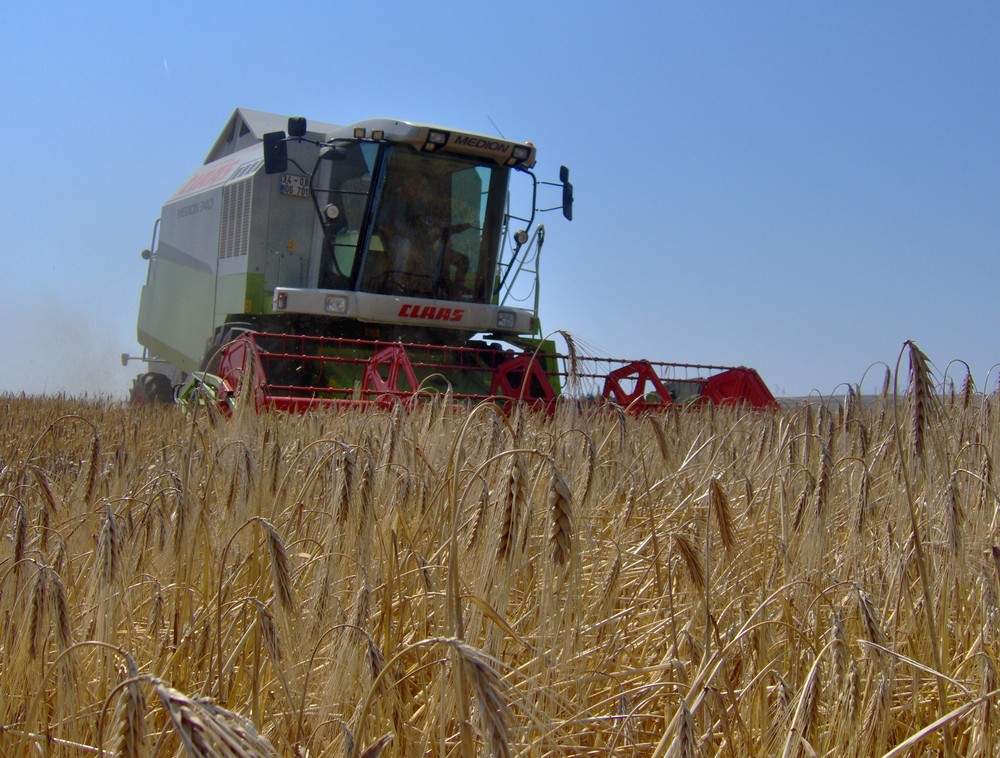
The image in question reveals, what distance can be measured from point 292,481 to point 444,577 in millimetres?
830

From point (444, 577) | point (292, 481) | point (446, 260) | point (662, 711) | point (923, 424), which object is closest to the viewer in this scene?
point (923, 424)

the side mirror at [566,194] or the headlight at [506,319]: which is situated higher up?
the side mirror at [566,194]

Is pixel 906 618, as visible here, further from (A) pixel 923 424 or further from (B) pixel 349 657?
(B) pixel 349 657

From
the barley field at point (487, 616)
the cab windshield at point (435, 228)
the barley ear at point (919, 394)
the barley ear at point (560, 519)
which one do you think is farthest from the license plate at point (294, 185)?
the barley ear at point (560, 519)

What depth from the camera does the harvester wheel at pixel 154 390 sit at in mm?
11812

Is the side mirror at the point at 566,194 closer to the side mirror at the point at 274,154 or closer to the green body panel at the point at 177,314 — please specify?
the side mirror at the point at 274,154

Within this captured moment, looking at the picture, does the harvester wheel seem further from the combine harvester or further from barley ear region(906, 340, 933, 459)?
barley ear region(906, 340, 933, 459)

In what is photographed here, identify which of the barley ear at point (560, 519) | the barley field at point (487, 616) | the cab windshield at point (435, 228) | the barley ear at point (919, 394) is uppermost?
the cab windshield at point (435, 228)

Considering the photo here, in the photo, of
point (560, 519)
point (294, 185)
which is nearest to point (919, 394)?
point (560, 519)

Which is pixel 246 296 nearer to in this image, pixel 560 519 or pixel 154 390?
pixel 154 390

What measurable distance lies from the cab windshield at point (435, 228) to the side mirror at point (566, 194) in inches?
20.4

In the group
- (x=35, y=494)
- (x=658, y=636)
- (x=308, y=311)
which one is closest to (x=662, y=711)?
(x=658, y=636)

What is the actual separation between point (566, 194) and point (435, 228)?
125 centimetres

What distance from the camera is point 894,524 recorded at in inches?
107
